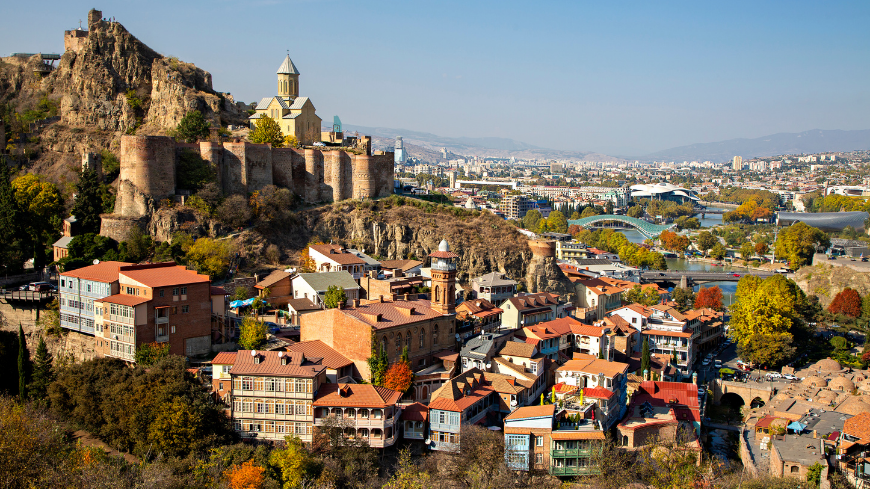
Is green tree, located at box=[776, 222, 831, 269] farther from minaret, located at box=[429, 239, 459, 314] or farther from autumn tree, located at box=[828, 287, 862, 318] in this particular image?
minaret, located at box=[429, 239, 459, 314]

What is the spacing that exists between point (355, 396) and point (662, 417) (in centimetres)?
1060

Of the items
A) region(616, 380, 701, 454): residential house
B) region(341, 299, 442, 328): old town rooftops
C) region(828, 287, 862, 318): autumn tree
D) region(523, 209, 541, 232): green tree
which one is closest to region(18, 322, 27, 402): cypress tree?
region(341, 299, 442, 328): old town rooftops

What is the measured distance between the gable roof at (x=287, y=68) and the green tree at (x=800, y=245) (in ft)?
147

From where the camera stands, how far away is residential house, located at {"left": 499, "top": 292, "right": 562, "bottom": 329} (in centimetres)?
3089

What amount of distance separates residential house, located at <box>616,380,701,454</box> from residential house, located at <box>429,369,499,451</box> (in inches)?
175

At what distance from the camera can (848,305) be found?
152 feet

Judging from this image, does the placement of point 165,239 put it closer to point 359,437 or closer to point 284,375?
point 284,375

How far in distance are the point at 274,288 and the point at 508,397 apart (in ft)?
36.9

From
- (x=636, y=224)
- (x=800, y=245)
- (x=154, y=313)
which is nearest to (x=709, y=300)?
(x=800, y=245)

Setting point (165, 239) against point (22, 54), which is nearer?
point (165, 239)

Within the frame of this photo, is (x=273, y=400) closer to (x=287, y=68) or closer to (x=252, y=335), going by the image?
(x=252, y=335)

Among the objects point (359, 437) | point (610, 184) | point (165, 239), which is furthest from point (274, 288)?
point (610, 184)

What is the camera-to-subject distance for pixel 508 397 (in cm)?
2438

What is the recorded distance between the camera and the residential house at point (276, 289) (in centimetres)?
3020
